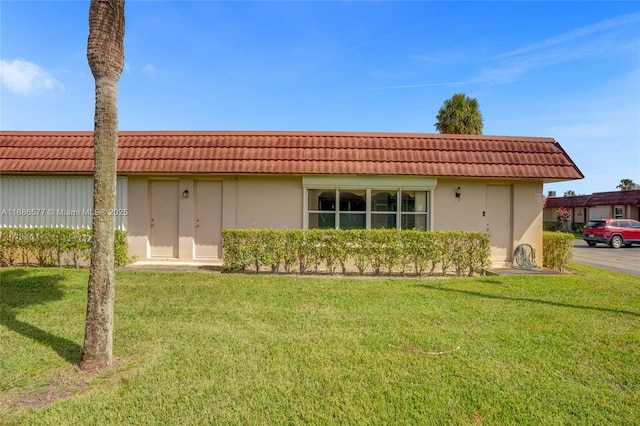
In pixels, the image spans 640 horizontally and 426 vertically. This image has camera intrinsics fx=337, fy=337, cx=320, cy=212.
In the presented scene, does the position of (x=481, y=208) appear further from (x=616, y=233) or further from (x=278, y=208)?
(x=616, y=233)

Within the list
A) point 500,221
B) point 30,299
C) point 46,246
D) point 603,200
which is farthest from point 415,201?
point 603,200

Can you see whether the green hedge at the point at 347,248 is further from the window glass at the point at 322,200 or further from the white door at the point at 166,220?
the white door at the point at 166,220

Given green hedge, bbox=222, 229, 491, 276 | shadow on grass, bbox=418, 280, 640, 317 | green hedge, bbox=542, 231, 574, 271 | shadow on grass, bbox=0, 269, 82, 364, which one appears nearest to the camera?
shadow on grass, bbox=0, 269, 82, 364

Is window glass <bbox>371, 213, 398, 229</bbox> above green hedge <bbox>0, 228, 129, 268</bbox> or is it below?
above

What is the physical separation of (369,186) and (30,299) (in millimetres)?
8085

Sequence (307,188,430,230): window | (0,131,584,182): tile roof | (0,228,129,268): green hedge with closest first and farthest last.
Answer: (0,228,129,268): green hedge < (0,131,584,182): tile roof < (307,188,430,230): window

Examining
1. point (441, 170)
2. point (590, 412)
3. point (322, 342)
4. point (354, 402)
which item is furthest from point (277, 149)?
point (590, 412)

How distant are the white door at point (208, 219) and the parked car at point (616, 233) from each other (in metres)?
23.2

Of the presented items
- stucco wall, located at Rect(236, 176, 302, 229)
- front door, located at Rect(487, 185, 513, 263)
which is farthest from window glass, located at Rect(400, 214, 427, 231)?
stucco wall, located at Rect(236, 176, 302, 229)

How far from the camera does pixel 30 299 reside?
20.0ft

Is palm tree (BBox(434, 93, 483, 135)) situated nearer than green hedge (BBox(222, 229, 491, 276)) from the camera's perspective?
No

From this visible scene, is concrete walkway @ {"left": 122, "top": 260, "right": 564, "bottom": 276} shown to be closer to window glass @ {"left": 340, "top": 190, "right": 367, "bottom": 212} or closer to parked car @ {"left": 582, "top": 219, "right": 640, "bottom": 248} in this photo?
window glass @ {"left": 340, "top": 190, "right": 367, "bottom": 212}

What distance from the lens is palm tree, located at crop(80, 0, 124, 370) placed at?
3.63 meters

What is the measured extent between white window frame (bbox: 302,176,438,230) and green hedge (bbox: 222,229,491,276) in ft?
4.28
